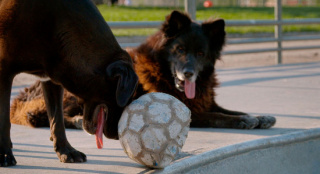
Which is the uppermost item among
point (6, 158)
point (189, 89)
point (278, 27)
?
point (6, 158)

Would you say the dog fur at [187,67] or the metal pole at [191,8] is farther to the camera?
the metal pole at [191,8]

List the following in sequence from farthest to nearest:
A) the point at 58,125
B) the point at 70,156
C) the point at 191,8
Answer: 1. the point at 191,8
2. the point at 58,125
3. the point at 70,156

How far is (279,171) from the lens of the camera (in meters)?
3.96

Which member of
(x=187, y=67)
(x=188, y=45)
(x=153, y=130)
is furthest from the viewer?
(x=188, y=45)

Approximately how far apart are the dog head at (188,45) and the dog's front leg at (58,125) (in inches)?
60.4

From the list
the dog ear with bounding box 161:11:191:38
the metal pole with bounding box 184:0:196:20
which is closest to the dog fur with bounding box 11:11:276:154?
the dog ear with bounding box 161:11:191:38

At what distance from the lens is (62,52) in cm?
330

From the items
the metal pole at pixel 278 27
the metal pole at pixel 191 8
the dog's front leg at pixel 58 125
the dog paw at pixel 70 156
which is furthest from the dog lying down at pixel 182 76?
the metal pole at pixel 278 27

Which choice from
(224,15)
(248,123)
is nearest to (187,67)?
(248,123)

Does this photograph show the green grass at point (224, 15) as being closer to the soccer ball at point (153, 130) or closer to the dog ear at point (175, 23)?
the dog ear at point (175, 23)

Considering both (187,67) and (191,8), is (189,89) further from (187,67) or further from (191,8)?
(191,8)

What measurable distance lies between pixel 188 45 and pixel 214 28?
0.34 meters

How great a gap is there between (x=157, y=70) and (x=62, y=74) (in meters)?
1.94

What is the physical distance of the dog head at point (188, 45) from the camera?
4.92 metres
